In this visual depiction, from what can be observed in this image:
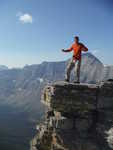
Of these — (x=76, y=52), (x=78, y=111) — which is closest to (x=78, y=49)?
(x=76, y=52)

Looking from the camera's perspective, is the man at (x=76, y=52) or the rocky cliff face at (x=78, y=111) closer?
the rocky cliff face at (x=78, y=111)

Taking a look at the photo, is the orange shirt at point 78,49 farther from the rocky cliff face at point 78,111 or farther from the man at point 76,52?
the rocky cliff face at point 78,111

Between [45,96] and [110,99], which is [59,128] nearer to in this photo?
[45,96]

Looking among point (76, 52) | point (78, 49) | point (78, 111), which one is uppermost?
point (78, 49)

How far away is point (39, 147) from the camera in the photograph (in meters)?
18.1

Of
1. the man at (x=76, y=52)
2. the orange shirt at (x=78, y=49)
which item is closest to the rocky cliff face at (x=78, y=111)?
the man at (x=76, y=52)

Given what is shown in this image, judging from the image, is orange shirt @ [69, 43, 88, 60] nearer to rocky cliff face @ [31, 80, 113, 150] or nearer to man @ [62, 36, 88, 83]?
man @ [62, 36, 88, 83]

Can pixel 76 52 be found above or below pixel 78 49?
below

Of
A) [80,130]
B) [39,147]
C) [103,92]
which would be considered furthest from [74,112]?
[39,147]

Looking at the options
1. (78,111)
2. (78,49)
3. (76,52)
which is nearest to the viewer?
(78,111)

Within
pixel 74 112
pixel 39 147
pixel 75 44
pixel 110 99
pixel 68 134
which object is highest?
pixel 75 44

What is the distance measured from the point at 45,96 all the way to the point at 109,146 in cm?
674

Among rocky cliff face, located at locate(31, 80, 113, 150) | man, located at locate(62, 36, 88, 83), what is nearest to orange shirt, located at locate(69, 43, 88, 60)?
man, located at locate(62, 36, 88, 83)

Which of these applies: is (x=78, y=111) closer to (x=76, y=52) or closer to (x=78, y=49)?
(x=76, y=52)
